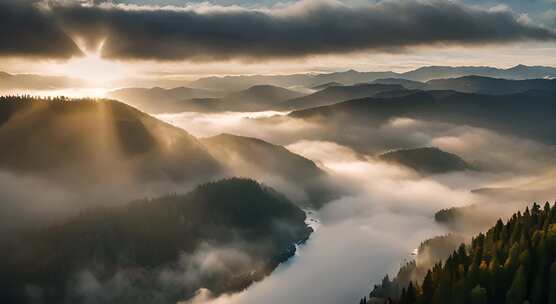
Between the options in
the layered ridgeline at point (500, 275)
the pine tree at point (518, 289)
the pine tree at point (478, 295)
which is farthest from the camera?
the layered ridgeline at point (500, 275)

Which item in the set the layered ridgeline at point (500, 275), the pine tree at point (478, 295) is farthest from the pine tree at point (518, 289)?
the pine tree at point (478, 295)

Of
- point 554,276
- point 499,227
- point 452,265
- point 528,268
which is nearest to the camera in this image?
point 554,276

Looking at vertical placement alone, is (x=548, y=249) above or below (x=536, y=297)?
above

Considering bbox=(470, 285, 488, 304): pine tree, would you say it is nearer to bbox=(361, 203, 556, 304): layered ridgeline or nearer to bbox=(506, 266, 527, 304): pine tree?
bbox=(361, 203, 556, 304): layered ridgeline

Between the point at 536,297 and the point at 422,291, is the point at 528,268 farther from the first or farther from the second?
the point at 422,291

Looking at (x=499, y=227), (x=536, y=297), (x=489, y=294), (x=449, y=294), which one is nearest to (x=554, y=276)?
(x=536, y=297)

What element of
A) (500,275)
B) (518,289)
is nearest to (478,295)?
(518,289)

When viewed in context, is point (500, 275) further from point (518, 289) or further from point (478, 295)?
point (478, 295)

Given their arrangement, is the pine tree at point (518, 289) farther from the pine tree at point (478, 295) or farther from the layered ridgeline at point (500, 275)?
the pine tree at point (478, 295)
